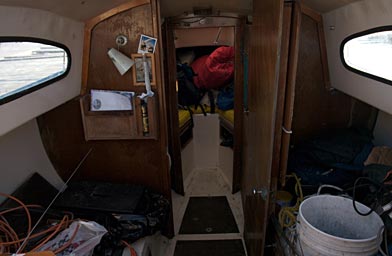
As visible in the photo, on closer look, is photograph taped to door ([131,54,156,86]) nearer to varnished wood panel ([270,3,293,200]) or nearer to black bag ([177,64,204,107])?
varnished wood panel ([270,3,293,200])

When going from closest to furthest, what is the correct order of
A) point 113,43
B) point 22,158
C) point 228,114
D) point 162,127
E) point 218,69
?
point 22,158 < point 113,43 < point 162,127 < point 228,114 < point 218,69

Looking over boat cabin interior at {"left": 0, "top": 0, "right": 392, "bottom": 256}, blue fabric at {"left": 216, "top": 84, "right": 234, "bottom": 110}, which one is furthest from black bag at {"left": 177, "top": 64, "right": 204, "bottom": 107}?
boat cabin interior at {"left": 0, "top": 0, "right": 392, "bottom": 256}

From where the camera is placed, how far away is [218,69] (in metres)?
3.38

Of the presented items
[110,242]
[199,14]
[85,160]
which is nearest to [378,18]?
[199,14]

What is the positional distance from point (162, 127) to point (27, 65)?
84cm

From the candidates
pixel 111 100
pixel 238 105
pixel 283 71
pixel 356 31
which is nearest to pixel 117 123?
pixel 111 100

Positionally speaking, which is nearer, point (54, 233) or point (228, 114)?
point (54, 233)

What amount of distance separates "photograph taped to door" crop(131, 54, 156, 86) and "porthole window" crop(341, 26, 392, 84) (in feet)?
3.75

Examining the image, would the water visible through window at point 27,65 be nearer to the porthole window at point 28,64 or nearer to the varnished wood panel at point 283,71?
the porthole window at point 28,64

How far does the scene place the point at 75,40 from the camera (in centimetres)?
159

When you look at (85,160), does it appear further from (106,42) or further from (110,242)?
(106,42)

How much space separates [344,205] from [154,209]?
1101 millimetres

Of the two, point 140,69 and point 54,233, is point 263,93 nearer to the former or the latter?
point 140,69

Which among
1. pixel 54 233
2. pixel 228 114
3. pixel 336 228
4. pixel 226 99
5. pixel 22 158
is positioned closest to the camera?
pixel 54 233
